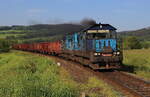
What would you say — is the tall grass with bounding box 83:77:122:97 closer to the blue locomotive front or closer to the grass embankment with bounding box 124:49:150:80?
the blue locomotive front

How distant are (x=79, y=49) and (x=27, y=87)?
14726 millimetres

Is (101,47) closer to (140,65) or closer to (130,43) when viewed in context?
(140,65)

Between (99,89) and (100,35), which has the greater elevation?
(100,35)

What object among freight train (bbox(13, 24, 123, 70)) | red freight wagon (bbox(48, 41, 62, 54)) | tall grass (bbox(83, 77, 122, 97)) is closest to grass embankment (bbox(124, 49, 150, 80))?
freight train (bbox(13, 24, 123, 70))

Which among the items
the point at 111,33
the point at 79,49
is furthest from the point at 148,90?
the point at 79,49

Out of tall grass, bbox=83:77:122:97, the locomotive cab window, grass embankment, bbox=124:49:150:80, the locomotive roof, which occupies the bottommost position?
grass embankment, bbox=124:49:150:80

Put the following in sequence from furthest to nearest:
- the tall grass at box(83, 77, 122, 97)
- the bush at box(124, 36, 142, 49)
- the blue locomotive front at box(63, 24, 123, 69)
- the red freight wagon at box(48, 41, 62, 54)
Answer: the bush at box(124, 36, 142, 49), the red freight wagon at box(48, 41, 62, 54), the blue locomotive front at box(63, 24, 123, 69), the tall grass at box(83, 77, 122, 97)

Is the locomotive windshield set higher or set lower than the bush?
higher

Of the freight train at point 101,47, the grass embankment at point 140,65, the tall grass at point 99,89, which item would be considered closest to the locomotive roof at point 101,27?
the freight train at point 101,47

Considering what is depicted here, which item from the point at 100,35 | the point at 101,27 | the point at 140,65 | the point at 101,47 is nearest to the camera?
the point at 101,47

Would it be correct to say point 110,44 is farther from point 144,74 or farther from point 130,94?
point 130,94

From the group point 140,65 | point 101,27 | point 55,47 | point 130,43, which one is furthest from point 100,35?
point 130,43

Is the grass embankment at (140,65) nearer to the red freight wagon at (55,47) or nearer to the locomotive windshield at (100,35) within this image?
the locomotive windshield at (100,35)

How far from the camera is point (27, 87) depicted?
36.8ft
